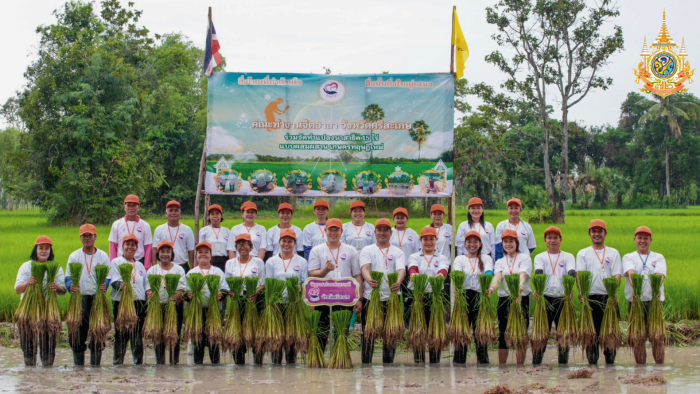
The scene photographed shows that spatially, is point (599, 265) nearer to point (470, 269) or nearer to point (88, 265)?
point (470, 269)

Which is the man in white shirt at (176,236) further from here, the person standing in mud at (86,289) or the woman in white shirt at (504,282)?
the woman in white shirt at (504,282)

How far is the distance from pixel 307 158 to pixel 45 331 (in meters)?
4.32

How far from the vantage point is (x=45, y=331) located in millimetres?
8508

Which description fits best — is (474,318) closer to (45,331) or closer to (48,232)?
(45,331)

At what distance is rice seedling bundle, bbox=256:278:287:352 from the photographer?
8.37 meters

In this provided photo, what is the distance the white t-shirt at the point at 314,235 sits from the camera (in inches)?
411

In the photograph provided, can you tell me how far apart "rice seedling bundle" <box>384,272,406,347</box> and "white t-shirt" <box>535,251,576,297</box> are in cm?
Answer: 158

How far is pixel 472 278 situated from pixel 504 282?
370mm

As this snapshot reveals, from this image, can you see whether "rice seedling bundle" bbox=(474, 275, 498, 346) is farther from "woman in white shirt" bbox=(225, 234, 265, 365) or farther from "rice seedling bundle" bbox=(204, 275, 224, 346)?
"rice seedling bundle" bbox=(204, 275, 224, 346)

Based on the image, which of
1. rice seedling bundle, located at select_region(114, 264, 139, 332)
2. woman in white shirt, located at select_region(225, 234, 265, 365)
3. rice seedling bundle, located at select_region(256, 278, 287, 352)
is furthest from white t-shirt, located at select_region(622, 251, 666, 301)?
rice seedling bundle, located at select_region(114, 264, 139, 332)

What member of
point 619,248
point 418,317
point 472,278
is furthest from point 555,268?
point 619,248

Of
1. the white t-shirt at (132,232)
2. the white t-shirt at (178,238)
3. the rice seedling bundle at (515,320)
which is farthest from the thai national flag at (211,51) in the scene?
the rice seedling bundle at (515,320)

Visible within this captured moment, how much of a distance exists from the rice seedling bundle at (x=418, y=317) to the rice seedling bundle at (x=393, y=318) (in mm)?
113

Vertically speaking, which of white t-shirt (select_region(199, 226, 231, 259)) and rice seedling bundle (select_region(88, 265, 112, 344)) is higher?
white t-shirt (select_region(199, 226, 231, 259))
